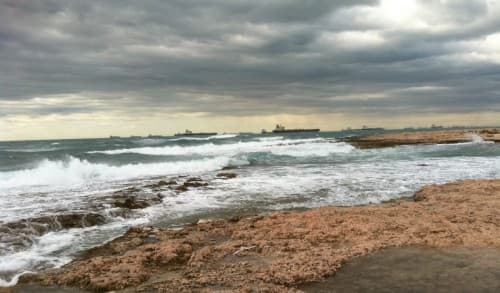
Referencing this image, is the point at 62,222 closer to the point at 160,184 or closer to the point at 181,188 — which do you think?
the point at 181,188

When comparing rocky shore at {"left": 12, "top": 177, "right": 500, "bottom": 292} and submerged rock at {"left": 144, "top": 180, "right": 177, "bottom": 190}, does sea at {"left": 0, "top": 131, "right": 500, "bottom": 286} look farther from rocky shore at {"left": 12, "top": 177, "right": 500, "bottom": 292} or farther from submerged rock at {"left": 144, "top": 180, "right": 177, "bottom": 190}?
rocky shore at {"left": 12, "top": 177, "right": 500, "bottom": 292}

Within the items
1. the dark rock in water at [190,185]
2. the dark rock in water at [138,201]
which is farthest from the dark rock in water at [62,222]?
the dark rock in water at [190,185]

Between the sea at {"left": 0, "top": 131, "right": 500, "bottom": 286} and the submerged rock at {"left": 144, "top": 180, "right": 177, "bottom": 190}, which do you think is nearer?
the sea at {"left": 0, "top": 131, "right": 500, "bottom": 286}

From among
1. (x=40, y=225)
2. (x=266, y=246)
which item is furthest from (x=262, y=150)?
(x=266, y=246)

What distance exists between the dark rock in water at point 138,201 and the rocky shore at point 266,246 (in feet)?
9.75

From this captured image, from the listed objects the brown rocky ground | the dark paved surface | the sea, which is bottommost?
the sea

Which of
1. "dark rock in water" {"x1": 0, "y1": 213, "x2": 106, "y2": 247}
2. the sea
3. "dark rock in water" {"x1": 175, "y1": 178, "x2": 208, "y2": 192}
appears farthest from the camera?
"dark rock in water" {"x1": 175, "y1": 178, "x2": 208, "y2": 192}

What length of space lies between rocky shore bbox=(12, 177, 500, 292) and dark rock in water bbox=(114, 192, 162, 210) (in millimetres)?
2972

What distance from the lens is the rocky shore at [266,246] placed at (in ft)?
17.5

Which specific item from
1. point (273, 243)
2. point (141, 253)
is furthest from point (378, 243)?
point (141, 253)

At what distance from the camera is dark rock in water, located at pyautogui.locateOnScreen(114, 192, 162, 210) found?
1158 cm

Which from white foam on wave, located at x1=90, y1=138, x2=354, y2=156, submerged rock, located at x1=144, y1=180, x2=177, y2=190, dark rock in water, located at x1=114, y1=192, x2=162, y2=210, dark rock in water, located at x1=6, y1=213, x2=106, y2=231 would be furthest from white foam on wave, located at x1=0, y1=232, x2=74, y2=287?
white foam on wave, located at x1=90, y1=138, x2=354, y2=156

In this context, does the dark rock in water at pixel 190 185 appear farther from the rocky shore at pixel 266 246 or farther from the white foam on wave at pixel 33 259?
the white foam on wave at pixel 33 259

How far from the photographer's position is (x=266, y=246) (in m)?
6.73
